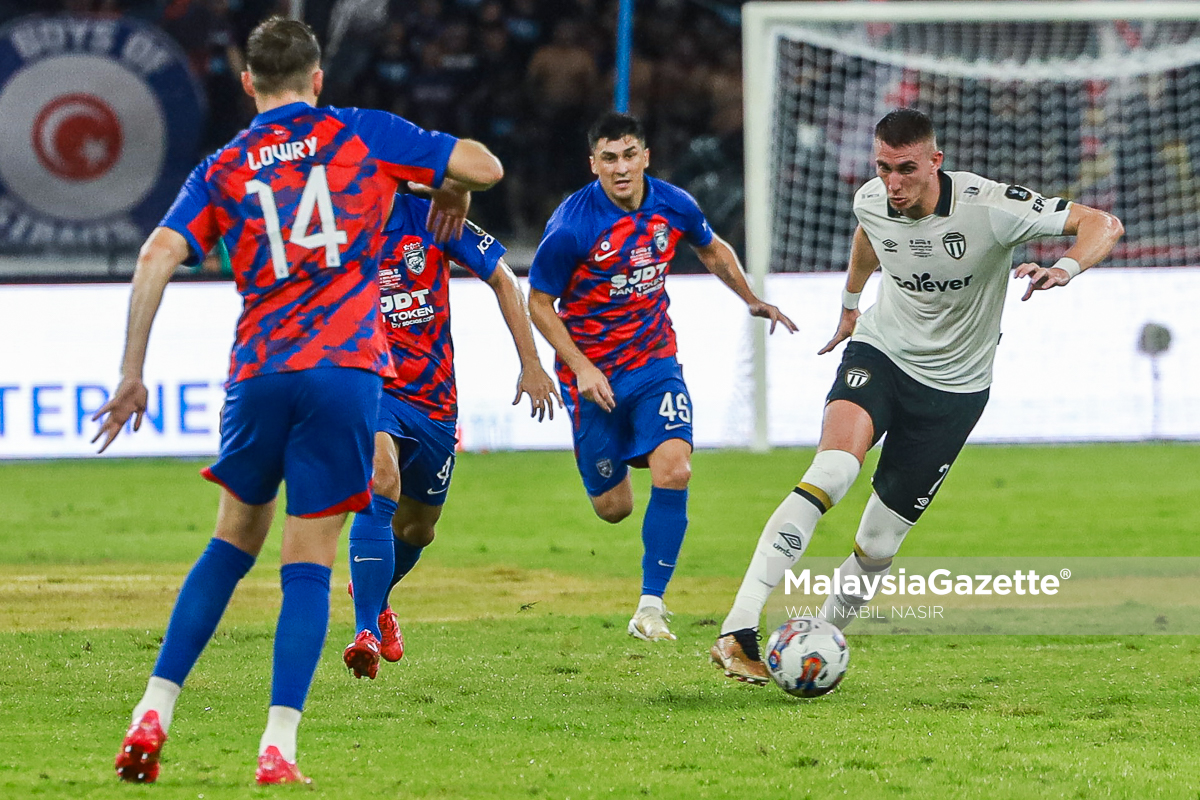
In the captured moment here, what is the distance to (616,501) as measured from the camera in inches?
326

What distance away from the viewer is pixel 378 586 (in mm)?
6805

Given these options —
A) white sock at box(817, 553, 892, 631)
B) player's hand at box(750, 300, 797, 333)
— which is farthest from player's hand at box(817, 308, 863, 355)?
white sock at box(817, 553, 892, 631)

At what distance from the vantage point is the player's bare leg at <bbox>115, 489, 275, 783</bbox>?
434 cm

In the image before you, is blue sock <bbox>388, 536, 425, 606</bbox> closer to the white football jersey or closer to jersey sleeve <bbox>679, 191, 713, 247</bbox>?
jersey sleeve <bbox>679, 191, 713, 247</bbox>

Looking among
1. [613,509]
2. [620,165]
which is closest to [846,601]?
[613,509]

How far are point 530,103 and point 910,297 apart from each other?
599 inches

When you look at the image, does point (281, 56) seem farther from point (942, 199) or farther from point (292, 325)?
point (942, 199)

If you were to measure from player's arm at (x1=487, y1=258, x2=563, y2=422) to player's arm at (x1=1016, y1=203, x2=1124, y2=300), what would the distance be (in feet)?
5.92

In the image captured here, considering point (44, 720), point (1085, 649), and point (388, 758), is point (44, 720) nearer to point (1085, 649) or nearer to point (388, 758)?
point (388, 758)

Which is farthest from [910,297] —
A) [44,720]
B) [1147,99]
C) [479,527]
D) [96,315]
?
[1147,99]

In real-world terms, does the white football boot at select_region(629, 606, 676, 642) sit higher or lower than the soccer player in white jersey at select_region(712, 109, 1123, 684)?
lower

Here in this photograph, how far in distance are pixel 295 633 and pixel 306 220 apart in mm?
1125

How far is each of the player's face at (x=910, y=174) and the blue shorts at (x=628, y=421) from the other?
1614 mm

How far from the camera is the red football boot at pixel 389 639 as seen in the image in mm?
6953
